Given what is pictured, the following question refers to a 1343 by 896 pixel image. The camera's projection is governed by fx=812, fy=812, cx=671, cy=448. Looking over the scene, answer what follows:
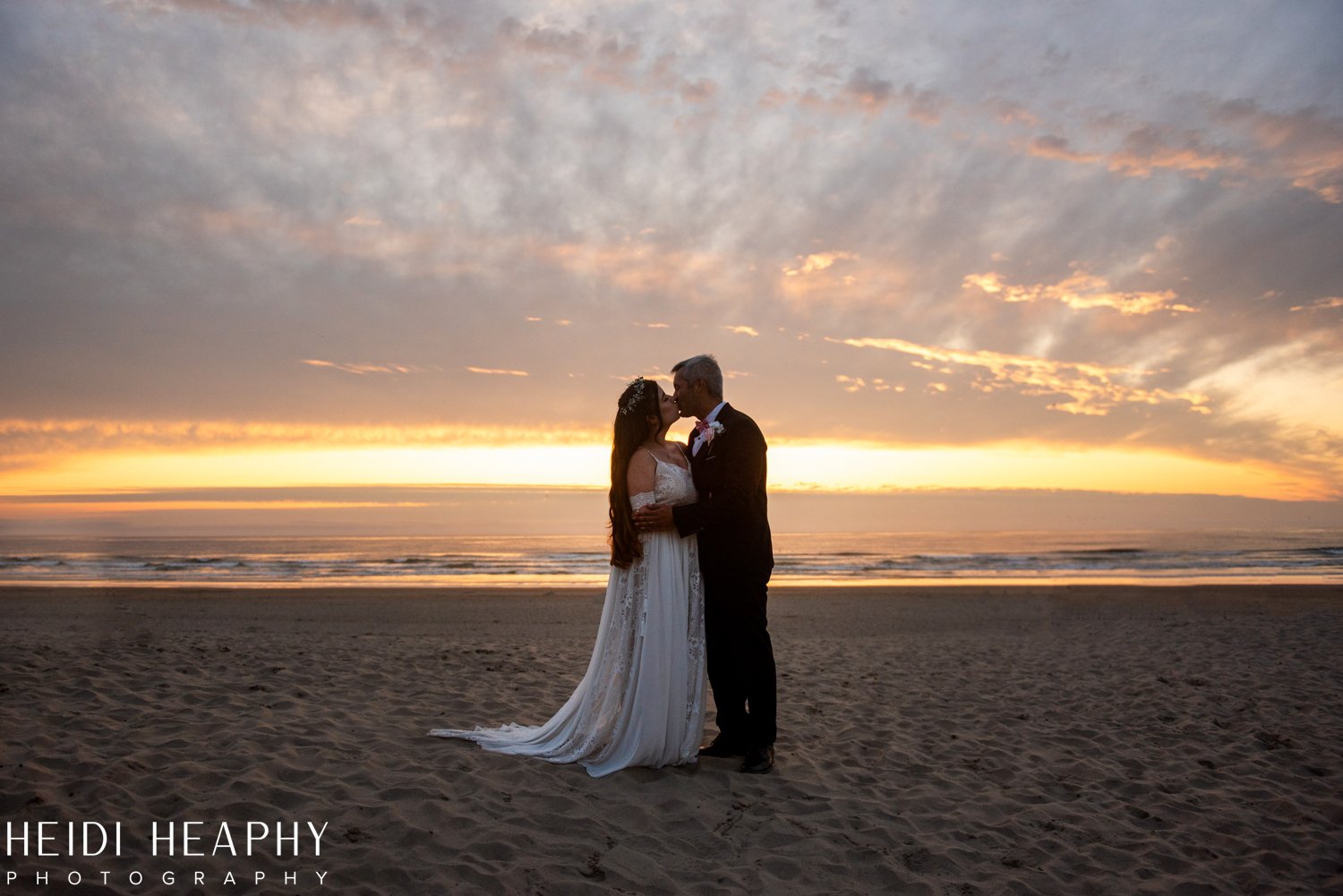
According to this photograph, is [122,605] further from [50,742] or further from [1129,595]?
[1129,595]

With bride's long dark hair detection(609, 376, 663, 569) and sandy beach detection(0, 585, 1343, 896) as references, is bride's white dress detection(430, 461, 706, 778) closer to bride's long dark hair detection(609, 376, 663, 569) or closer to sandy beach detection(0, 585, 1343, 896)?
bride's long dark hair detection(609, 376, 663, 569)

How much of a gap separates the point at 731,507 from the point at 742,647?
0.92 meters

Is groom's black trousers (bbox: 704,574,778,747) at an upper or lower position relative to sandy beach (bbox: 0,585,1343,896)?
upper

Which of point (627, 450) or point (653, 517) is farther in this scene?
point (627, 450)

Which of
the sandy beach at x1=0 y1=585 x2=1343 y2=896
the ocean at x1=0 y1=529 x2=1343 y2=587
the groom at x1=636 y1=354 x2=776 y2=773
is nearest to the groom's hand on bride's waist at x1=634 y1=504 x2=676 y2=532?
the groom at x1=636 y1=354 x2=776 y2=773

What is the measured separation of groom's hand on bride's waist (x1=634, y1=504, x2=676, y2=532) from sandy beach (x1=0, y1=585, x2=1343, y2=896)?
147 cm

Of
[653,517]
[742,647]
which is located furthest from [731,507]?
[742,647]

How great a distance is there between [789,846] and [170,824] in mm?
2955

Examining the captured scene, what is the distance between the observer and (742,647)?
513 centimetres

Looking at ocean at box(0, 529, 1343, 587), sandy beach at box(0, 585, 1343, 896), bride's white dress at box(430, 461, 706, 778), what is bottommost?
ocean at box(0, 529, 1343, 587)

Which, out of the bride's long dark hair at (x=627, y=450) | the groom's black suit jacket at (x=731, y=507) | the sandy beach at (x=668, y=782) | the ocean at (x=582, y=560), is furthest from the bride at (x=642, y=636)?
the ocean at (x=582, y=560)

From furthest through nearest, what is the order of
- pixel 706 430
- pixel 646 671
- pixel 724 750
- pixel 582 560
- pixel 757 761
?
1. pixel 582 560
2. pixel 724 750
3. pixel 706 430
4. pixel 757 761
5. pixel 646 671

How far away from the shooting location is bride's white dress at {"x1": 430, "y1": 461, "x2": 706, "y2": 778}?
4.97 m

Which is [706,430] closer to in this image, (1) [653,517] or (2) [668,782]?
(1) [653,517]
